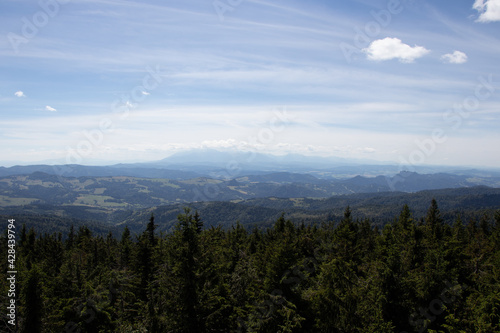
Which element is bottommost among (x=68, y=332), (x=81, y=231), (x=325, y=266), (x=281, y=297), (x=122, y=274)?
(x=81, y=231)

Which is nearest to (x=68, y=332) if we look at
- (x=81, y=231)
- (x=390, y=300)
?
(x=390, y=300)

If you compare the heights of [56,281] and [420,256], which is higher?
[420,256]

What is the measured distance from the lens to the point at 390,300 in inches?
830

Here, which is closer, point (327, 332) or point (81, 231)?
point (327, 332)

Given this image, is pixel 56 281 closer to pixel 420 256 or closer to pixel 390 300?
Answer: pixel 390 300

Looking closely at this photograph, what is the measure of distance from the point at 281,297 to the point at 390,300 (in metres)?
8.64

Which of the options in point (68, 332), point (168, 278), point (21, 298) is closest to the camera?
point (168, 278)

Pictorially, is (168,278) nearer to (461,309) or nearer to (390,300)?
(390,300)

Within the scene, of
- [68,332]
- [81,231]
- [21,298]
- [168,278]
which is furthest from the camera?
[81,231]

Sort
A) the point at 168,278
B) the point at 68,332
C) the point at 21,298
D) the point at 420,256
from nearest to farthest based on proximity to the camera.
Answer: the point at 168,278, the point at 21,298, the point at 68,332, the point at 420,256

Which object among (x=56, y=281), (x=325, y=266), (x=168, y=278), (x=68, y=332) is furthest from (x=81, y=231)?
(x=325, y=266)

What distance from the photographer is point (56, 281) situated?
28188 millimetres

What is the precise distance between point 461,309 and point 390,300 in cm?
634

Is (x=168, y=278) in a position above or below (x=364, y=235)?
above
